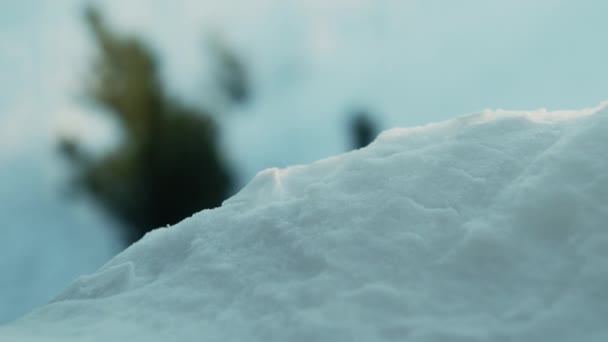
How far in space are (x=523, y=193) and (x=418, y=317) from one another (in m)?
0.47

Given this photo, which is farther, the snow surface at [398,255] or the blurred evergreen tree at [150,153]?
the blurred evergreen tree at [150,153]

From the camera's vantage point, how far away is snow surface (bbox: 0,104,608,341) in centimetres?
160

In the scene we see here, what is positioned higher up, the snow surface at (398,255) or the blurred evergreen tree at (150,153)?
the blurred evergreen tree at (150,153)

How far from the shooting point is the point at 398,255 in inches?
69.6

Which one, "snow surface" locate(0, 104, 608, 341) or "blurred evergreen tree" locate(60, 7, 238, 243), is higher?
"blurred evergreen tree" locate(60, 7, 238, 243)

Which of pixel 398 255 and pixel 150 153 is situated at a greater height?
pixel 150 153

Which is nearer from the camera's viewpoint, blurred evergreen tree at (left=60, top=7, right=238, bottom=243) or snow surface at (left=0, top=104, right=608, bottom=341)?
snow surface at (left=0, top=104, right=608, bottom=341)

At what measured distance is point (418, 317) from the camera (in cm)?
160

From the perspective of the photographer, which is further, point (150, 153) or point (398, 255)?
point (150, 153)

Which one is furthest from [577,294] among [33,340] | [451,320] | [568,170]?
[33,340]

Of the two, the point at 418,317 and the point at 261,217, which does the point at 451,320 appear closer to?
the point at 418,317

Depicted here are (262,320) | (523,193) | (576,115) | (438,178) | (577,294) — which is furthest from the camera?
(576,115)

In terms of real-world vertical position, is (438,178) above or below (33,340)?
above

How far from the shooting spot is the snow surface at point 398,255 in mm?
1600
